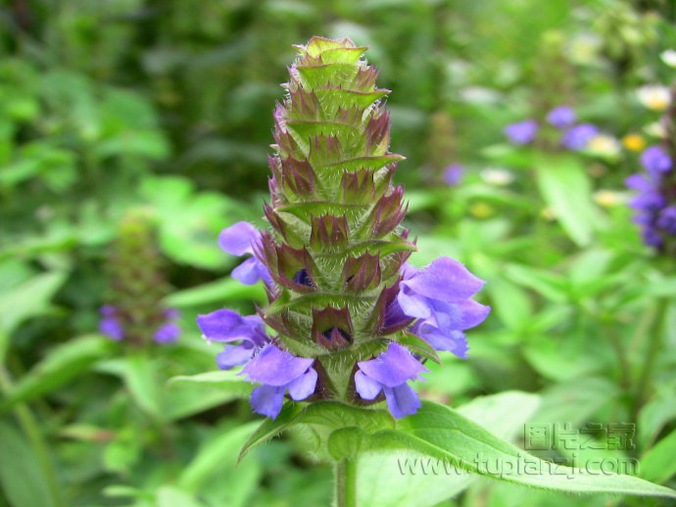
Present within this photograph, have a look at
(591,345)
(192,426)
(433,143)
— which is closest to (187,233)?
(192,426)

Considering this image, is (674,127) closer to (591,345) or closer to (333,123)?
(591,345)

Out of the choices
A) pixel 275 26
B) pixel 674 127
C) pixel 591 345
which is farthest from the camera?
pixel 275 26

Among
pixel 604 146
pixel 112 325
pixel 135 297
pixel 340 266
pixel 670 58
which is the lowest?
pixel 340 266

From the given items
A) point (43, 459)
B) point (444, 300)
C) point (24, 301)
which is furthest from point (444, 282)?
point (24, 301)

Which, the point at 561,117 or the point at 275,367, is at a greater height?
the point at 561,117

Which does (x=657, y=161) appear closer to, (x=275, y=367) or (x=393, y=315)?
(x=393, y=315)

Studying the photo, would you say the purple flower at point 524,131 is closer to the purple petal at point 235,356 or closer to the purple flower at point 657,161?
the purple flower at point 657,161

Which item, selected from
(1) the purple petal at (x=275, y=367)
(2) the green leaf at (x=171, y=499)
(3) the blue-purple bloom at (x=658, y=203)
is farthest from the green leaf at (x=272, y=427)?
(3) the blue-purple bloom at (x=658, y=203)

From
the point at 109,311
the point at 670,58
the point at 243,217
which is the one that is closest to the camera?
the point at 670,58
